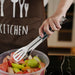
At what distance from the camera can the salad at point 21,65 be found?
20.9 inches

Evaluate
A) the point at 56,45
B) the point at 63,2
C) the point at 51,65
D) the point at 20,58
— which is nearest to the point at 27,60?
the point at 20,58

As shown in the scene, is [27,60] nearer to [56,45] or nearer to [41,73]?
[41,73]

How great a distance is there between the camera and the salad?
0.53 m

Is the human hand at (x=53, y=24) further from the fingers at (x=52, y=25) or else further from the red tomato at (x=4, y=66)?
the red tomato at (x=4, y=66)

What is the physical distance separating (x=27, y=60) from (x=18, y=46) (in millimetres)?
151

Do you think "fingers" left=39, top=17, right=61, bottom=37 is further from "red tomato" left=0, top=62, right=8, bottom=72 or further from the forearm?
"red tomato" left=0, top=62, right=8, bottom=72

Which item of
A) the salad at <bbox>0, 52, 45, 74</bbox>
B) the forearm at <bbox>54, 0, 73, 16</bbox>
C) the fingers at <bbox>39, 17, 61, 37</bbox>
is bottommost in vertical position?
the salad at <bbox>0, 52, 45, 74</bbox>

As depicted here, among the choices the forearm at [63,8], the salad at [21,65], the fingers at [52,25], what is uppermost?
the forearm at [63,8]

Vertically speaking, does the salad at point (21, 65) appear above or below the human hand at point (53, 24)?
below

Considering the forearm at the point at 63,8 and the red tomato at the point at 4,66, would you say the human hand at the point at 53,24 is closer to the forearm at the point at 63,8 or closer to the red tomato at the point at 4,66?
the forearm at the point at 63,8

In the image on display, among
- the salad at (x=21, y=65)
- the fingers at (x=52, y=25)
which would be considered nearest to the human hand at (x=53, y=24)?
the fingers at (x=52, y=25)

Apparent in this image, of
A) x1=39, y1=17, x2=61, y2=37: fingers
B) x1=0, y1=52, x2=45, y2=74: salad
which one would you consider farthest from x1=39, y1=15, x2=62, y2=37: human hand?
x1=0, y1=52, x2=45, y2=74: salad

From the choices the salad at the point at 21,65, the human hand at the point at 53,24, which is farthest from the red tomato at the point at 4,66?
the human hand at the point at 53,24

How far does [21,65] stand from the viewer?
0.56m
